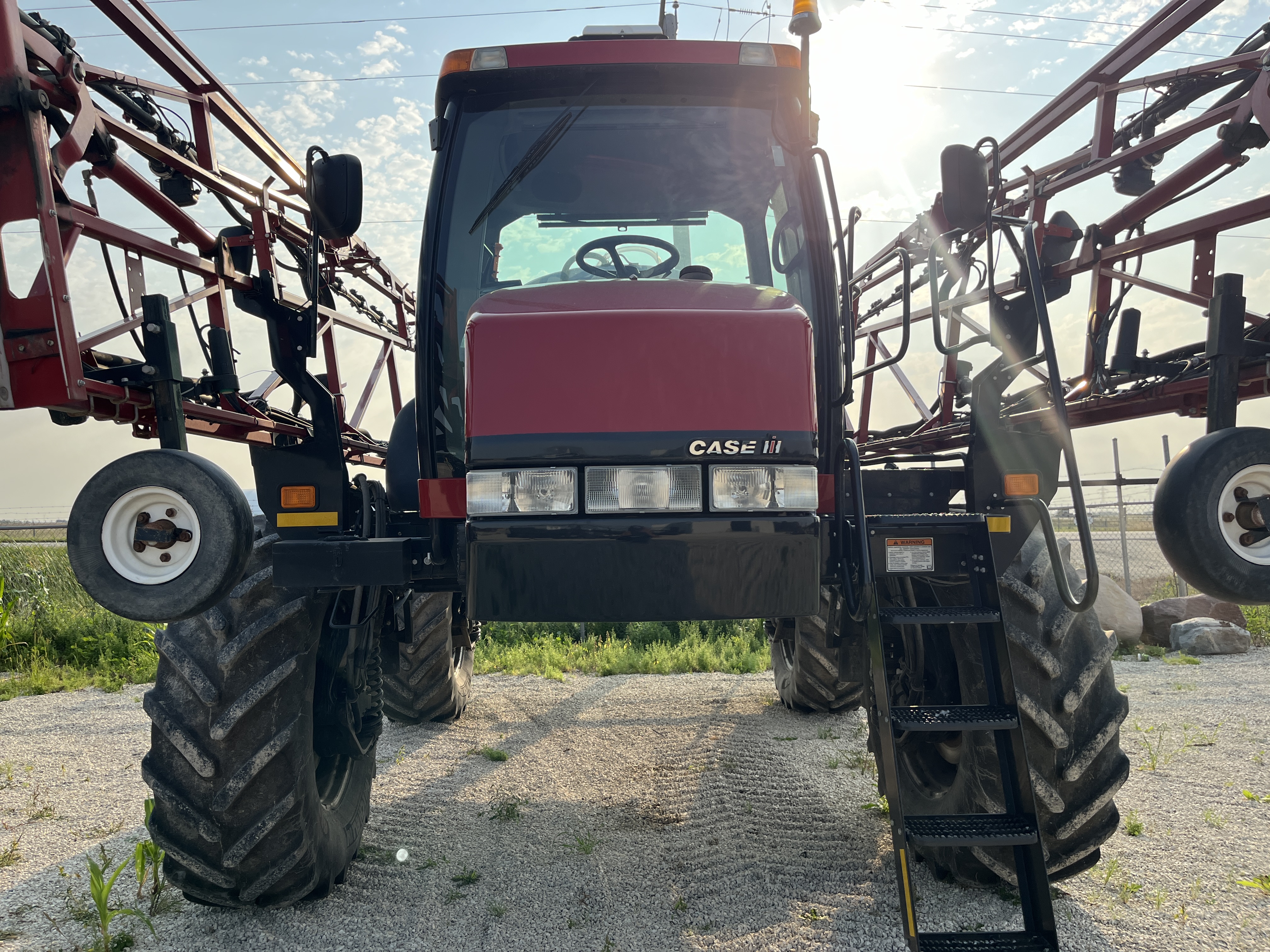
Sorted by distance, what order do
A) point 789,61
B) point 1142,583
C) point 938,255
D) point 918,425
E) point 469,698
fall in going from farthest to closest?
point 1142,583 → point 469,698 → point 918,425 → point 789,61 → point 938,255

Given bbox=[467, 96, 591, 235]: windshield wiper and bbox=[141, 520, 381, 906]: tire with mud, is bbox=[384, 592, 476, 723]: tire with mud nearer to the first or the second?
bbox=[141, 520, 381, 906]: tire with mud

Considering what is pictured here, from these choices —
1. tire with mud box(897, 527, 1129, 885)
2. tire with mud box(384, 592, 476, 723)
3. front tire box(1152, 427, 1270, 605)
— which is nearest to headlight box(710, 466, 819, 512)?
tire with mud box(897, 527, 1129, 885)

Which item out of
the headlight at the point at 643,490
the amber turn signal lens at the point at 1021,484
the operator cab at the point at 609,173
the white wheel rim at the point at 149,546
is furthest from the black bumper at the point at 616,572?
the amber turn signal lens at the point at 1021,484

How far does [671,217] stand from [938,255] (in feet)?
3.29

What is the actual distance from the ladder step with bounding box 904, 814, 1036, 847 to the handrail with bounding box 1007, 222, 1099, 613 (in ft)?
2.25

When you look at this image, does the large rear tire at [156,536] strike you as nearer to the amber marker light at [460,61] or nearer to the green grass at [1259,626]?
the amber marker light at [460,61]

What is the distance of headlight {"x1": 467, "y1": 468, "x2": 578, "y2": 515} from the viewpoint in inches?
98.3

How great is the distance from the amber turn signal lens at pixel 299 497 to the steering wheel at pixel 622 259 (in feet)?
4.33

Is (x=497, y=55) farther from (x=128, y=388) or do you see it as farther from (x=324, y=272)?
(x=324, y=272)

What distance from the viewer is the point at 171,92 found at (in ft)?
17.2

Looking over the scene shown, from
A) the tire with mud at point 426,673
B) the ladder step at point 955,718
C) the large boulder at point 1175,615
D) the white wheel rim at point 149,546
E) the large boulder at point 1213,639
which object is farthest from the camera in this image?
the large boulder at point 1175,615

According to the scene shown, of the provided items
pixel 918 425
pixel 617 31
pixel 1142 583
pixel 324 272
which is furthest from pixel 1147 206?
pixel 1142 583

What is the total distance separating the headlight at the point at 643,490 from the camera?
2.49 metres

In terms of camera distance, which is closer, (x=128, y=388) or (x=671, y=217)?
(x=128, y=388)
